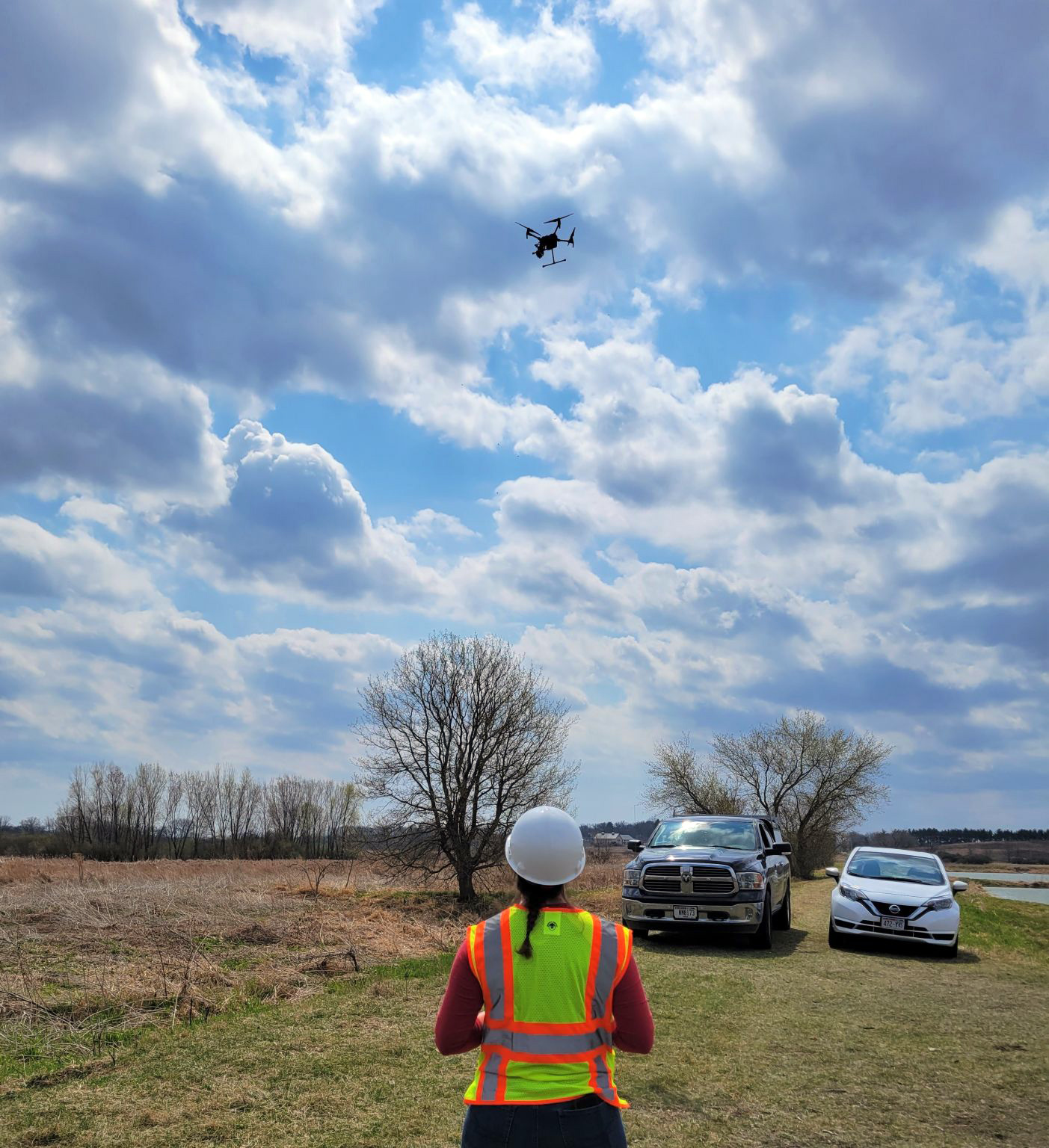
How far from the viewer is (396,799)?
35.4 meters

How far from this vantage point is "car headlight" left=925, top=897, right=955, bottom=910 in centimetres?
1459

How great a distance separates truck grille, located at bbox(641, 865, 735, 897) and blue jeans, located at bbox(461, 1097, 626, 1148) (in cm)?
1200

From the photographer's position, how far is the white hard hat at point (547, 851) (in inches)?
119

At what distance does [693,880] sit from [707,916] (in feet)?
1.81

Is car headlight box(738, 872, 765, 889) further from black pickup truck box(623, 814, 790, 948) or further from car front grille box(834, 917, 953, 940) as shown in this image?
car front grille box(834, 917, 953, 940)

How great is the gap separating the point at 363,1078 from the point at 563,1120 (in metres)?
4.86

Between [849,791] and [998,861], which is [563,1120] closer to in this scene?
[849,791]

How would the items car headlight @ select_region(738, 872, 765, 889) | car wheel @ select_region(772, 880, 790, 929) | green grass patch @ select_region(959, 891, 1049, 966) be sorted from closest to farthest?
car headlight @ select_region(738, 872, 765, 889) → green grass patch @ select_region(959, 891, 1049, 966) → car wheel @ select_region(772, 880, 790, 929)

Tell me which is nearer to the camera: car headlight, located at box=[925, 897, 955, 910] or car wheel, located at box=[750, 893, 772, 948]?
car wheel, located at box=[750, 893, 772, 948]

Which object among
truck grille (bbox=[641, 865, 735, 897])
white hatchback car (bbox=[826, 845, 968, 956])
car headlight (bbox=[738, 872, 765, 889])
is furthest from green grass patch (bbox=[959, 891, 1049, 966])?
truck grille (bbox=[641, 865, 735, 897])

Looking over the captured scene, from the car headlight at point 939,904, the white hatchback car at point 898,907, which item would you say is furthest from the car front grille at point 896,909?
the car headlight at point 939,904

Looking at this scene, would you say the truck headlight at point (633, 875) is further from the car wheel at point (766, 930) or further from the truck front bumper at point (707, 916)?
the car wheel at point (766, 930)

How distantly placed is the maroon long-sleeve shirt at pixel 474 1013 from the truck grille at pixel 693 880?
38.8 ft

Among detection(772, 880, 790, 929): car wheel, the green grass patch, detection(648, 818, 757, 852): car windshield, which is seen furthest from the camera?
detection(772, 880, 790, 929): car wheel
